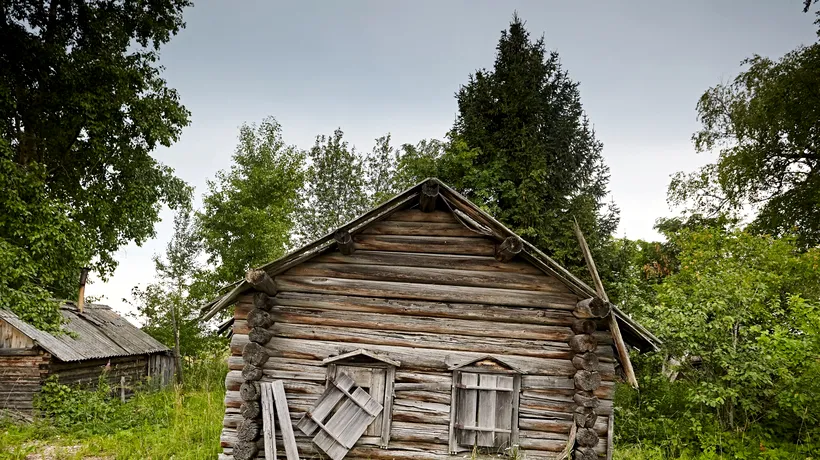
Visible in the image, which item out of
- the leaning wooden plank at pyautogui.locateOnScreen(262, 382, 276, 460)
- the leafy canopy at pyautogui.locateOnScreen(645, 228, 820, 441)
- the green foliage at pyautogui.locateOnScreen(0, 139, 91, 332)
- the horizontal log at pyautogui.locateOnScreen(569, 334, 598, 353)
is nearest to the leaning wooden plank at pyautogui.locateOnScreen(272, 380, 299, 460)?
the leaning wooden plank at pyautogui.locateOnScreen(262, 382, 276, 460)

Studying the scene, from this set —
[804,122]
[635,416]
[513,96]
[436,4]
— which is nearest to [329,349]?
[635,416]

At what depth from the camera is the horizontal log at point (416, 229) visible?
7473mm

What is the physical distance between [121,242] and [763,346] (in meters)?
20.0

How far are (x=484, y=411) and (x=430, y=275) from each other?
234 centimetres

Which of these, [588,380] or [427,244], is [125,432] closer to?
[427,244]

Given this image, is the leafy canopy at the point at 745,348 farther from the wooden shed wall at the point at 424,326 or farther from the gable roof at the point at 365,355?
the gable roof at the point at 365,355

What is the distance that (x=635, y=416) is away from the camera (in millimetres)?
11469

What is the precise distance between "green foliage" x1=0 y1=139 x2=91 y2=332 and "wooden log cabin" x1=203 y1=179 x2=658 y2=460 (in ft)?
22.2

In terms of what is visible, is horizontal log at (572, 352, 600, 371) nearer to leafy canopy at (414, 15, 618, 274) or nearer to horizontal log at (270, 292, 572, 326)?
horizontal log at (270, 292, 572, 326)

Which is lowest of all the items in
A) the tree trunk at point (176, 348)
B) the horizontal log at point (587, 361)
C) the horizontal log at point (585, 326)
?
the tree trunk at point (176, 348)

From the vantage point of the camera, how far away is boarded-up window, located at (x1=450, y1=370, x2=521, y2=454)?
696 centimetres

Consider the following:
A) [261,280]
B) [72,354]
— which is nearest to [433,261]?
[261,280]

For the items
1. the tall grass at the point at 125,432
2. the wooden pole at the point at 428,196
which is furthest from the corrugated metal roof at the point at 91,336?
the wooden pole at the point at 428,196

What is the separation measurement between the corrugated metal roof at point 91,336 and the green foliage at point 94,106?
262 cm
